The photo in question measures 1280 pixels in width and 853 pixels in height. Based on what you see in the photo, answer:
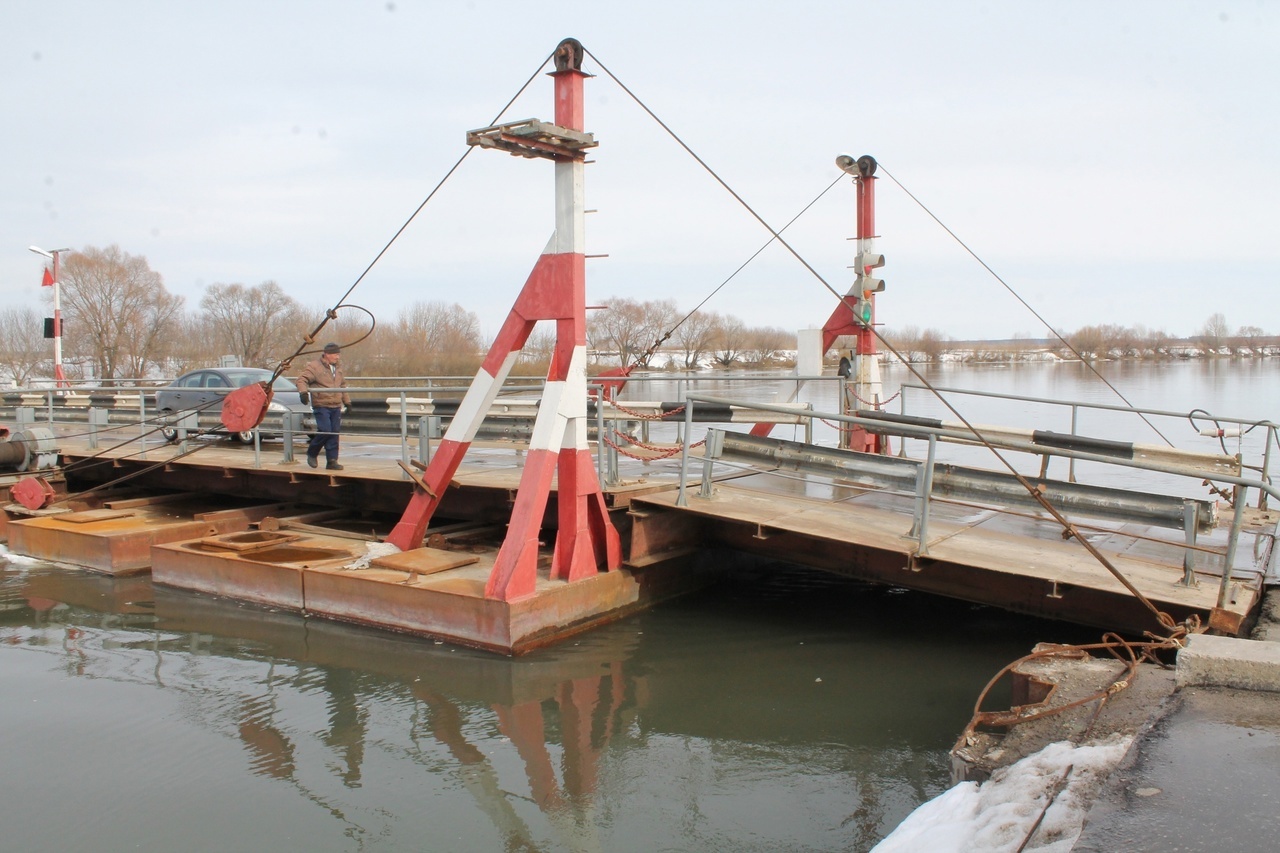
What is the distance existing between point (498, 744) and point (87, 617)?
5924mm

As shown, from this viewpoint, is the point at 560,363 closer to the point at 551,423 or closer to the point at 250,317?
the point at 551,423

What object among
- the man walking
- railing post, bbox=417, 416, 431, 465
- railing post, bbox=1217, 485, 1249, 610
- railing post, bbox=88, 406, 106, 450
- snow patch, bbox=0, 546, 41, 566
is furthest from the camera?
railing post, bbox=88, 406, 106, 450

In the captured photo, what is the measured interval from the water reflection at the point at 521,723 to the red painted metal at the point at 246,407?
195cm

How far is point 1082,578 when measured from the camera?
7.18m

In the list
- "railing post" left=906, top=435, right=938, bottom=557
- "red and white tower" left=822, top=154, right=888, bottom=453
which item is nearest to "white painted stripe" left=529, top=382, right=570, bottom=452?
"railing post" left=906, top=435, right=938, bottom=557

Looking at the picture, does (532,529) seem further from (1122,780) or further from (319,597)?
(1122,780)

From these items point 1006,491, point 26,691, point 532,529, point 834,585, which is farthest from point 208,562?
point 1006,491

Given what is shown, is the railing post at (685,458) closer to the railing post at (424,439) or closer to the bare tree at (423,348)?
the railing post at (424,439)

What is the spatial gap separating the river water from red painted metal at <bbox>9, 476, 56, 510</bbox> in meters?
4.20

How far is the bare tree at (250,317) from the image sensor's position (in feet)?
180

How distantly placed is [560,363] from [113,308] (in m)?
47.8

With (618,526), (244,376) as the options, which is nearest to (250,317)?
(244,376)

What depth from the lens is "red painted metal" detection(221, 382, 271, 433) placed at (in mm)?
10039

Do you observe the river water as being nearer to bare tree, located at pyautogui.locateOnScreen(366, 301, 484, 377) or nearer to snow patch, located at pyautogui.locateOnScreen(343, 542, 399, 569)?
snow patch, located at pyautogui.locateOnScreen(343, 542, 399, 569)
